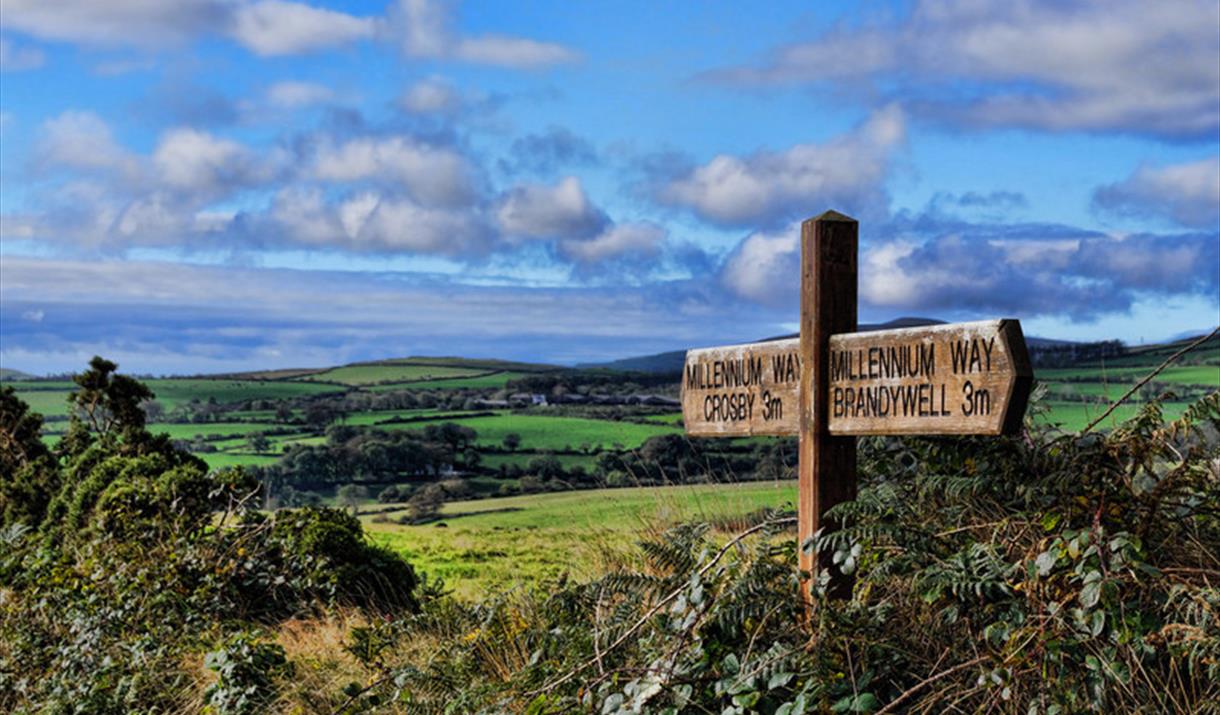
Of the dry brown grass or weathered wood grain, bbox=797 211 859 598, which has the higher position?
weathered wood grain, bbox=797 211 859 598

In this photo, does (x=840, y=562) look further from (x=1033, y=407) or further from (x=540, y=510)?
(x=540, y=510)

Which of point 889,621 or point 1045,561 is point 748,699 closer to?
point 889,621

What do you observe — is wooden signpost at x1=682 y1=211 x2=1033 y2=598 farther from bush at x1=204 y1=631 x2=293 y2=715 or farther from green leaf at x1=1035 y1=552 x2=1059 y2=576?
bush at x1=204 y1=631 x2=293 y2=715

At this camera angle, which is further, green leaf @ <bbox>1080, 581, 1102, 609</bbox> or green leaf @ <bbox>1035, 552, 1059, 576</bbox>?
green leaf @ <bbox>1035, 552, 1059, 576</bbox>

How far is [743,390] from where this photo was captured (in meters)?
6.54

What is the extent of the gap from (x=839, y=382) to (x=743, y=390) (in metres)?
0.74

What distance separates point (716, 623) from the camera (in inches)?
221

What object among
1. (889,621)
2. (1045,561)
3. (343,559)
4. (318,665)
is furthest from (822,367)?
(343,559)

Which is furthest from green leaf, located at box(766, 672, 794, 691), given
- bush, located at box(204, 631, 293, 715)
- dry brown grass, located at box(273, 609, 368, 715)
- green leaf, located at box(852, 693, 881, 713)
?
bush, located at box(204, 631, 293, 715)

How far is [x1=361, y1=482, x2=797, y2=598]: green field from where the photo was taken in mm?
9141

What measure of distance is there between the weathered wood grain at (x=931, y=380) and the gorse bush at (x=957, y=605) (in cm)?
42

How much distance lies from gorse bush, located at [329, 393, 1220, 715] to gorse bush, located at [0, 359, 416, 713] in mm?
3160

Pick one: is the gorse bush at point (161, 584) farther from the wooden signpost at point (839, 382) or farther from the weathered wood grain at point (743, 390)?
the wooden signpost at point (839, 382)

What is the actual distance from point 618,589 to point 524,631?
1.39 metres
